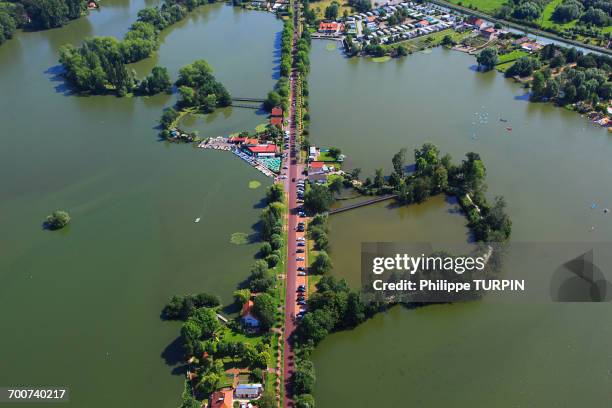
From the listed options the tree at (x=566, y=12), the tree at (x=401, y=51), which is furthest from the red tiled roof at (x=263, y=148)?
the tree at (x=566, y=12)

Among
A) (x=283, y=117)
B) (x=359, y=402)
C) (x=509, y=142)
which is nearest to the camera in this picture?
(x=359, y=402)

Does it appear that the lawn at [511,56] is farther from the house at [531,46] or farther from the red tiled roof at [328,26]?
the red tiled roof at [328,26]

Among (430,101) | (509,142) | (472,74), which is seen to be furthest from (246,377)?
(472,74)

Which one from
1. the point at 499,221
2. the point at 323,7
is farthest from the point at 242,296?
the point at 323,7

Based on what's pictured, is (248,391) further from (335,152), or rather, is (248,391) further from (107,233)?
(335,152)

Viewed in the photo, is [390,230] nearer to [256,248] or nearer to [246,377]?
[256,248]

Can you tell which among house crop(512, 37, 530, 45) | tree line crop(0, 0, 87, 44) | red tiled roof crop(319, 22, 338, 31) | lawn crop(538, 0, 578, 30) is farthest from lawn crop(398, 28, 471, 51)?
tree line crop(0, 0, 87, 44)
